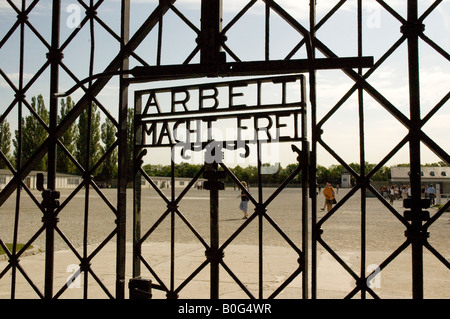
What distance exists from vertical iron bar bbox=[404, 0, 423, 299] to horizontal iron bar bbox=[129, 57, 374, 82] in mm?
242

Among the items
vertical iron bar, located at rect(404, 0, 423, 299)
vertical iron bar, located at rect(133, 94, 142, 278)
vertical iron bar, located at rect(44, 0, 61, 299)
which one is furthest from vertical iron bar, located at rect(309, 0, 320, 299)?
vertical iron bar, located at rect(44, 0, 61, 299)

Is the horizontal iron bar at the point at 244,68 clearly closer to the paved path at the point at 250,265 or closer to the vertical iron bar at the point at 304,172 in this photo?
the vertical iron bar at the point at 304,172

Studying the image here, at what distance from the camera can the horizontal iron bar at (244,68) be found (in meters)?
2.32

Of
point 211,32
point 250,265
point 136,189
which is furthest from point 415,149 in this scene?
point 250,265

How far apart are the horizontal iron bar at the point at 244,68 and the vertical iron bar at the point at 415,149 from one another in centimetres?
24

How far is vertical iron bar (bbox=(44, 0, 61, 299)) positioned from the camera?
296 centimetres

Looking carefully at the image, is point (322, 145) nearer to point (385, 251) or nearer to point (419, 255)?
point (419, 255)

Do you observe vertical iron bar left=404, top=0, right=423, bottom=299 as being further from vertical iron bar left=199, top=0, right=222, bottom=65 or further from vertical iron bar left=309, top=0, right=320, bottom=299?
vertical iron bar left=199, top=0, right=222, bottom=65

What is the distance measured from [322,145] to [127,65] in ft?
5.04

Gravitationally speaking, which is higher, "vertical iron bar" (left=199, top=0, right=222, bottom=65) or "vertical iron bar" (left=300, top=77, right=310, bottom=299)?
"vertical iron bar" (left=199, top=0, right=222, bottom=65)

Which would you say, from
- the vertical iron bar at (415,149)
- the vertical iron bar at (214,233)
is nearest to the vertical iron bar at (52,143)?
the vertical iron bar at (214,233)

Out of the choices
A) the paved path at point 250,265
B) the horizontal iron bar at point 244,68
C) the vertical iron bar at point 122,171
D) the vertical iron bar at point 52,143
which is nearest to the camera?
the horizontal iron bar at point 244,68

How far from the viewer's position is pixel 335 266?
682 centimetres

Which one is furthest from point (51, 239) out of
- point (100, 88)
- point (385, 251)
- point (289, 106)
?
point (385, 251)
